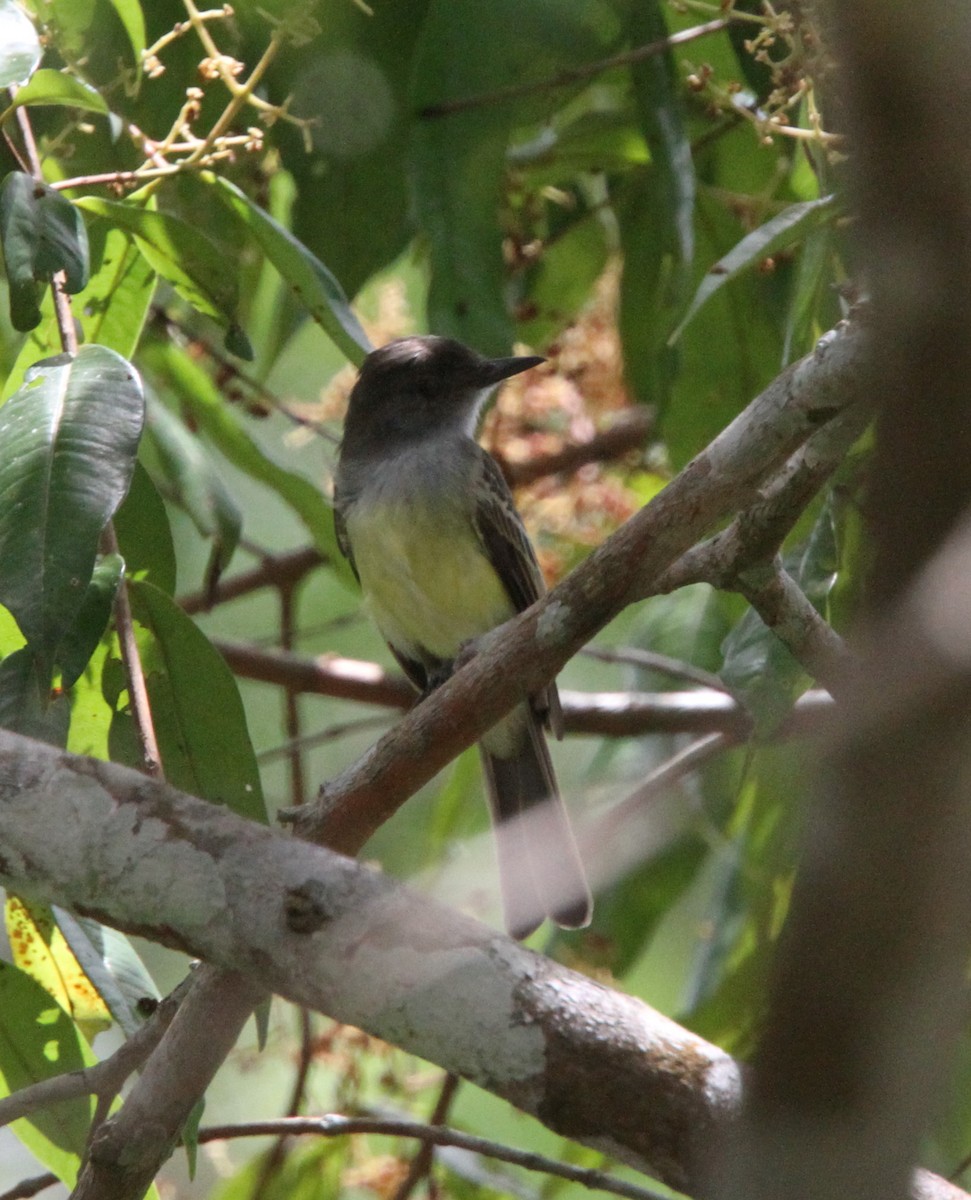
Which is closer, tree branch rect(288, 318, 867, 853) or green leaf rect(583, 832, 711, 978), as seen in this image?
tree branch rect(288, 318, 867, 853)

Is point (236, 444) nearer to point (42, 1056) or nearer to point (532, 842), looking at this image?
point (532, 842)

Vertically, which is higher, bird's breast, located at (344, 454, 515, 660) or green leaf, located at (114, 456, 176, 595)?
green leaf, located at (114, 456, 176, 595)

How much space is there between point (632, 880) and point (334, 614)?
248cm

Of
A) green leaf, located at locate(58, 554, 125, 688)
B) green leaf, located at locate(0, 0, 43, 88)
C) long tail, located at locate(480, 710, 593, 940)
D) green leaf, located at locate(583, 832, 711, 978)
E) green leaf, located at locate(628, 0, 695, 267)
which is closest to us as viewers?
green leaf, located at locate(58, 554, 125, 688)

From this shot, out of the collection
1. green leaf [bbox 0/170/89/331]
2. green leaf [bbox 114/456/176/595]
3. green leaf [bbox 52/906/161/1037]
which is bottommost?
green leaf [bbox 52/906/161/1037]

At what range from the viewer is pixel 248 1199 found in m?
4.27

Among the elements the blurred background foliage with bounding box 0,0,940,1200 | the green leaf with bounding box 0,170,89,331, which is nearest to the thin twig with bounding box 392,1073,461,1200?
the blurred background foliage with bounding box 0,0,940,1200

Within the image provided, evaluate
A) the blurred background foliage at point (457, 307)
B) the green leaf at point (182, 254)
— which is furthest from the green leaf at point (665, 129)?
the green leaf at point (182, 254)

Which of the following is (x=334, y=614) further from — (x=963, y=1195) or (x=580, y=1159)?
(x=963, y=1195)

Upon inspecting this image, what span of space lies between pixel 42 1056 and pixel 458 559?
1821 millimetres

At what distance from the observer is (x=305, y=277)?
3227 mm

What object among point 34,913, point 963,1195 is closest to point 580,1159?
point 34,913

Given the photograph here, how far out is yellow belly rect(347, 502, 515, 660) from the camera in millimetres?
4336

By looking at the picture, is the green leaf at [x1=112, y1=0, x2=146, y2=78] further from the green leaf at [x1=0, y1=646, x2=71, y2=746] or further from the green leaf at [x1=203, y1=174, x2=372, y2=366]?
the green leaf at [x1=0, y1=646, x2=71, y2=746]
